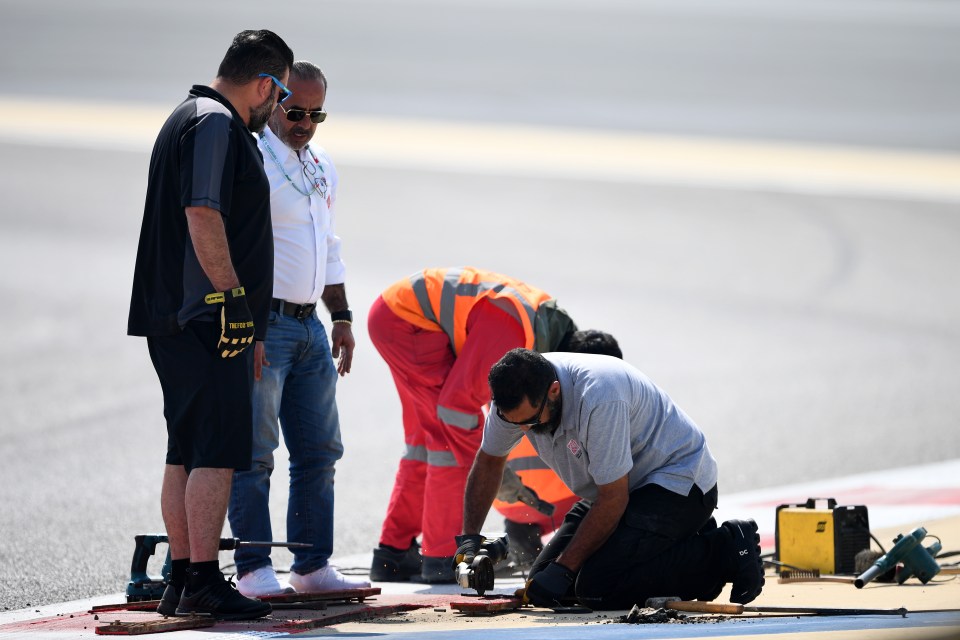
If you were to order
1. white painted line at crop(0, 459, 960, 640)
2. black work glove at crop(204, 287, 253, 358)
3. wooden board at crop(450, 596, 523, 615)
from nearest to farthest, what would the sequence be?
1. black work glove at crop(204, 287, 253, 358)
2. wooden board at crop(450, 596, 523, 615)
3. white painted line at crop(0, 459, 960, 640)

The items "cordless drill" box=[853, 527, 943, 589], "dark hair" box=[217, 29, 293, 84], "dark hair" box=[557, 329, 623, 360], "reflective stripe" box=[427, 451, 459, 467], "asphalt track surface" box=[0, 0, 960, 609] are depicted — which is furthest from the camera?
"asphalt track surface" box=[0, 0, 960, 609]

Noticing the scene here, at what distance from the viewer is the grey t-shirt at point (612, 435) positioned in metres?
4.58

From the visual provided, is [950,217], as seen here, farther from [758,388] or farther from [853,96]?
[853,96]

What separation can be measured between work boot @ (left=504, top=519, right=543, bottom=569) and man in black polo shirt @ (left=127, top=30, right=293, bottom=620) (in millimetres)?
1941

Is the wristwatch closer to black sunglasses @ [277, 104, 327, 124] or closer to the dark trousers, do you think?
black sunglasses @ [277, 104, 327, 124]

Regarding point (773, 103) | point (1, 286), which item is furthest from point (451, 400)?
point (773, 103)

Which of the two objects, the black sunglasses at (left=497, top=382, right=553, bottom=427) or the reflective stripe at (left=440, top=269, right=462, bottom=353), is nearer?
the black sunglasses at (left=497, top=382, right=553, bottom=427)

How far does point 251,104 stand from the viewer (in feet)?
14.1

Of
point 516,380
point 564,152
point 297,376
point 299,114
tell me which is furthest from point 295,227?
point 564,152

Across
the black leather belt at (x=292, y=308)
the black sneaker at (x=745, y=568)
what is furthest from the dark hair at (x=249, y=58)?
the black sneaker at (x=745, y=568)

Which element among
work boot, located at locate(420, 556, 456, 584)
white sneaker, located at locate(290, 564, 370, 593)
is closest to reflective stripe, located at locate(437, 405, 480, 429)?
work boot, located at locate(420, 556, 456, 584)

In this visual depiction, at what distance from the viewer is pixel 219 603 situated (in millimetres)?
4070

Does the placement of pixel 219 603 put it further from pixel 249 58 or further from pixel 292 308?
pixel 249 58

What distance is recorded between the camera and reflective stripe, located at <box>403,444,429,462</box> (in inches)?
231
